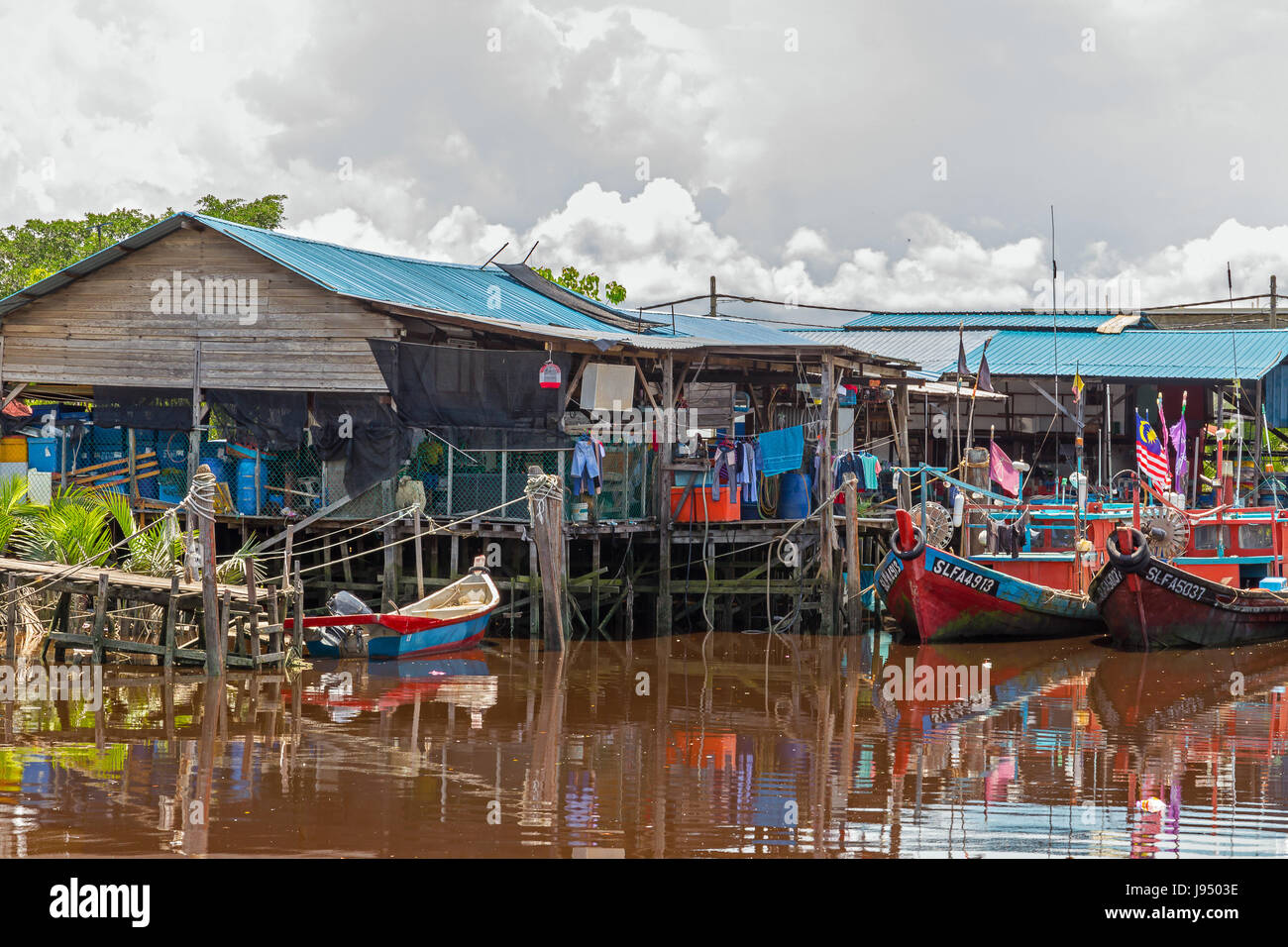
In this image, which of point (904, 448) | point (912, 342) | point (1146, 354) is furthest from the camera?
point (912, 342)

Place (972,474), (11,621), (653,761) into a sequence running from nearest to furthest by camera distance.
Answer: (653,761), (11,621), (972,474)

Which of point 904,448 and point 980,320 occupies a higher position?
point 980,320

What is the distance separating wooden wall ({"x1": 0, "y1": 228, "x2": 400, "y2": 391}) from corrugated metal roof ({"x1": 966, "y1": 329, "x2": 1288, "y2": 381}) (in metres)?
16.1

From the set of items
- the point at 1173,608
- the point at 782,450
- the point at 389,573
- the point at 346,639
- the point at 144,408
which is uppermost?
the point at 144,408

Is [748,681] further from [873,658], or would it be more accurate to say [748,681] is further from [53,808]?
[53,808]

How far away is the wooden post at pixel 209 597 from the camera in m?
15.9

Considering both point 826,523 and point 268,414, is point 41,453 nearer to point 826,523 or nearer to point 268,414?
point 268,414

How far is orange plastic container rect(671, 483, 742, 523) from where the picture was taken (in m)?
22.1

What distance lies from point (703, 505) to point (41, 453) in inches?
401

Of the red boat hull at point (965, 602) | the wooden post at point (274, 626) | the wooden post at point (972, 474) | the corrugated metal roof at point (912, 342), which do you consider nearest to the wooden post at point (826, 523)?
the red boat hull at point (965, 602)

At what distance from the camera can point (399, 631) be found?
1838cm

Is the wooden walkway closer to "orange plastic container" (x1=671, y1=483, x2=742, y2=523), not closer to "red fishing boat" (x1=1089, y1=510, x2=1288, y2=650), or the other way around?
"orange plastic container" (x1=671, y1=483, x2=742, y2=523)
